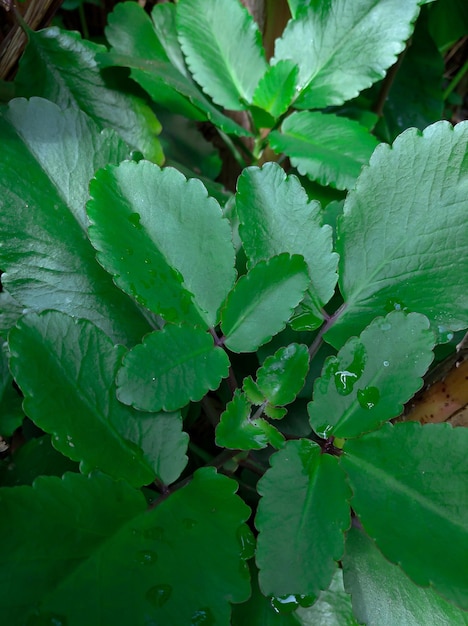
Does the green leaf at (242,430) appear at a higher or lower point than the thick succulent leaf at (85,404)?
lower

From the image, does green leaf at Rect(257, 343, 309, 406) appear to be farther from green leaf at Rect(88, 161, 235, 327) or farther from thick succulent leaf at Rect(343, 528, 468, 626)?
thick succulent leaf at Rect(343, 528, 468, 626)

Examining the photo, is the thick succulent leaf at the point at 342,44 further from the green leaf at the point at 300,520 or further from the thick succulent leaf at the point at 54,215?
the green leaf at the point at 300,520

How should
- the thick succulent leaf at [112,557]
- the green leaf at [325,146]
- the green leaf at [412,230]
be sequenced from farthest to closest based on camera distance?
the green leaf at [325,146], the green leaf at [412,230], the thick succulent leaf at [112,557]

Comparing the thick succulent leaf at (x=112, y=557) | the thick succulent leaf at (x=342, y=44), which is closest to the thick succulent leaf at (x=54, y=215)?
the thick succulent leaf at (x=112, y=557)

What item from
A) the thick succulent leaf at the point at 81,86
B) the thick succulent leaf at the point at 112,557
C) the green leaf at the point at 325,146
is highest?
the thick succulent leaf at the point at 81,86

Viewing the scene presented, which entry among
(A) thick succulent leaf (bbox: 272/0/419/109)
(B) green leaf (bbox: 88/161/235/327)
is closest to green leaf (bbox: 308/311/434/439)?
(B) green leaf (bbox: 88/161/235/327)

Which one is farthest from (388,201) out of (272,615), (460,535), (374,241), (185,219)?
(272,615)

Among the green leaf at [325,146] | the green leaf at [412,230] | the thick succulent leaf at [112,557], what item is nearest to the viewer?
the thick succulent leaf at [112,557]

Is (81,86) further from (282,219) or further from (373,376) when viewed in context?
(373,376)

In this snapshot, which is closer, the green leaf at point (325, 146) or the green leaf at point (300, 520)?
the green leaf at point (300, 520)
